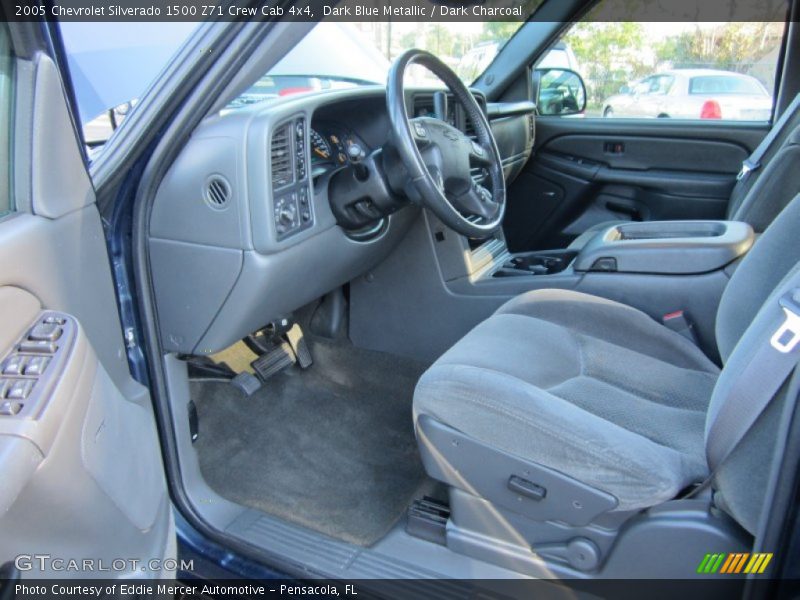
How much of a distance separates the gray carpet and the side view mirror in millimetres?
1652

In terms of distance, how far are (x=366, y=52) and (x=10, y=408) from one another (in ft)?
5.59

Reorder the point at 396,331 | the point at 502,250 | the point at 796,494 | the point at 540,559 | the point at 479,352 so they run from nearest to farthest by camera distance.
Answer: the point at 796,494, the point at 540,559, the point at 479,352, the point at 396,331, the point at 502,250

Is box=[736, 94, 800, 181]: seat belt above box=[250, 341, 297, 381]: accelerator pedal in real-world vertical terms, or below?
above

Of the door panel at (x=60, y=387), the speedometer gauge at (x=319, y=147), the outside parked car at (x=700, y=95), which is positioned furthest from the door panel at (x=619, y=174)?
the door panel at (x=60, y=387)

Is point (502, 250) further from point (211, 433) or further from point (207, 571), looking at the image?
point (207, 571)

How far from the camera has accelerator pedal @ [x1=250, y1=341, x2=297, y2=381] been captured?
212 centimetres

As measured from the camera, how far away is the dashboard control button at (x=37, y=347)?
3.03ft

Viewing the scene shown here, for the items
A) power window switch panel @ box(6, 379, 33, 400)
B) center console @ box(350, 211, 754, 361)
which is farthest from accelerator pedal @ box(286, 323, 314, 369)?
power window switch panel @ box(6, 379, 33, 400)

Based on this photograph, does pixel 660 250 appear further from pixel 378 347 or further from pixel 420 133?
pixel 378 347

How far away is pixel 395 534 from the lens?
4.85 ft

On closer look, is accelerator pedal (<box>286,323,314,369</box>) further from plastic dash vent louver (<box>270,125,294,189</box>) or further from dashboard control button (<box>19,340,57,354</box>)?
dashboard control button (<box>19,340,57,354</box>)

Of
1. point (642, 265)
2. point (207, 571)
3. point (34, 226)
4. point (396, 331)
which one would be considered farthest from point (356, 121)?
point (207, 571)

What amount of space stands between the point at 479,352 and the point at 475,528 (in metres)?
0.36

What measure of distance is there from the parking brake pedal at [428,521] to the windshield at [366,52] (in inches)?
39.7
